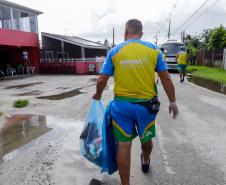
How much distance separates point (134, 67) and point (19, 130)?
358 centimetres

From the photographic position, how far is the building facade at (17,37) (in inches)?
768

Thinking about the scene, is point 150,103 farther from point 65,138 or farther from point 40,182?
point 65,138

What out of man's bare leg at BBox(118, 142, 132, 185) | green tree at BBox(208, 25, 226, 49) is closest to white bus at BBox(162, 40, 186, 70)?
green tree at BBox(208, 25, 226, 49)

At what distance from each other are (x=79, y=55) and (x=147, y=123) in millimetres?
24485

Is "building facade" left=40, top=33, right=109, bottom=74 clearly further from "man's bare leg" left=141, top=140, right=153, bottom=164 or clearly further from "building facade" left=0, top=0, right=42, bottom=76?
"man's bare leg" left=141, top=140, right=153, bottom=164

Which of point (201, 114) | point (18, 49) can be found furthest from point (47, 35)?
point (201, 114)

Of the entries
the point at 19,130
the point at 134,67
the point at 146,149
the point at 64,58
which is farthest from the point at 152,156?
the point at 64,58

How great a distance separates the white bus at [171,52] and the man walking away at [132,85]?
2049cm

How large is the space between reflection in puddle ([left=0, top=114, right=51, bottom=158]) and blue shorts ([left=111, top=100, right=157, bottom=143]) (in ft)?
7.48

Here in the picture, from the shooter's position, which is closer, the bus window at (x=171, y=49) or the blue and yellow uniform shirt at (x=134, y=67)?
the blue and yellow uniform shirt at (x=134, y=67)

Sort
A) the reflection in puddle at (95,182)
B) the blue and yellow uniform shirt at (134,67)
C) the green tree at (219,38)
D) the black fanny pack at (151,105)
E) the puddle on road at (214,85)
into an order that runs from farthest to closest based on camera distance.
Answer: the green tree at (219,38), the puddle on road at (214,85), the reflection in puddle at (95,182), the black fanny pack at (151,105), the blue and yellow uniform shirt at (134,67)

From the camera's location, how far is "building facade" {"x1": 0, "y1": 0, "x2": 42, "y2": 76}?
64.0 feet

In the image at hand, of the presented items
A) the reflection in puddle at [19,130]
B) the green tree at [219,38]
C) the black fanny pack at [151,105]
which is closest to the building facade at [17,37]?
the reflection in puddle at [19,130]

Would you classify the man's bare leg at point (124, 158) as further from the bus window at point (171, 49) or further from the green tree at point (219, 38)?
the green tree at point (219, 38)
